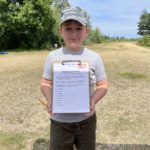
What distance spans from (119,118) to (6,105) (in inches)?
80.7

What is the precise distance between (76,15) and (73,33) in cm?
13

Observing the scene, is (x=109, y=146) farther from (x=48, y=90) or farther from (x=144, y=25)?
(x=144, y=25)

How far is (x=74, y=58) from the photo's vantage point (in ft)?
9.08

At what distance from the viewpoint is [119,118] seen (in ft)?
18.8

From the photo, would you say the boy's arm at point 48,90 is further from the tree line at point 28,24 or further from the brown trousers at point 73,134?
the tree line at point 28,24

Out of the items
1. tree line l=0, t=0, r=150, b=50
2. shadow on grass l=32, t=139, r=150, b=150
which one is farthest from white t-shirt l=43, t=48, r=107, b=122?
tree line l=0, t=0, r=150, b=50

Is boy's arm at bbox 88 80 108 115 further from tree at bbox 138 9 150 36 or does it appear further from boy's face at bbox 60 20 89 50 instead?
tree at bbox 138 9 150 36

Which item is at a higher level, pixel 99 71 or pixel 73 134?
pixel 99 71

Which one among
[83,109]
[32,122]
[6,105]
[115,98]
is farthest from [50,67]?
[115,98]

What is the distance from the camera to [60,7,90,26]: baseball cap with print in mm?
2715

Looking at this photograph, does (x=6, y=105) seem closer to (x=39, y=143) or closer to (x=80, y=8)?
(x=39, y=143)

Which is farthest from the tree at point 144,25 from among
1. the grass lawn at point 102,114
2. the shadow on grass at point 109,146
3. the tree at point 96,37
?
the shadow on grass at point 109,146

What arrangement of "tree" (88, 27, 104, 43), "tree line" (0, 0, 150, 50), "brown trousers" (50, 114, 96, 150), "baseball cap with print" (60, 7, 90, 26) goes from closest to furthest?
1. "baseball cap with print" (60, 7, 90, 26)
2. "brown trousers" (50, 114, 96, 150)
3. "tree line" (0, 0, 150, 50)
4. "tree" (88, 27, 104, 43)

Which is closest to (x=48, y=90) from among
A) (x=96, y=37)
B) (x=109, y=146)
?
(x=109, y=146)
